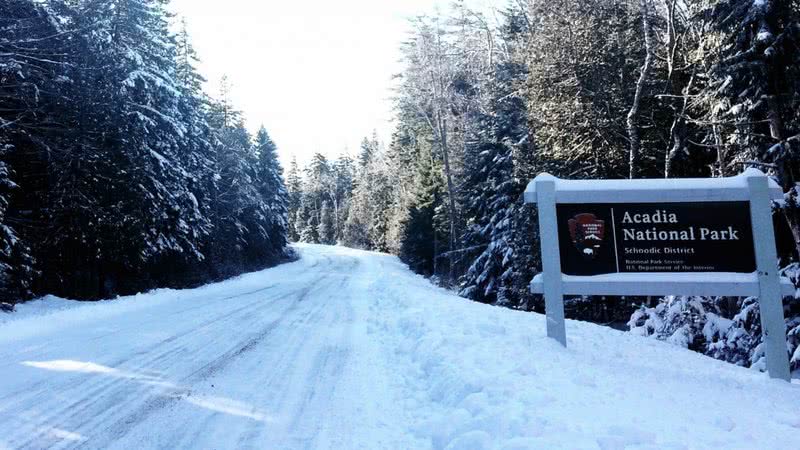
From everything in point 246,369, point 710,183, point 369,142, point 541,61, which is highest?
point 369,142

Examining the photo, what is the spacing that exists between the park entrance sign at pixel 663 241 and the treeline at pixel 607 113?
3.68m

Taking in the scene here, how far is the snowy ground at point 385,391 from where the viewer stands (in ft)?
11.0

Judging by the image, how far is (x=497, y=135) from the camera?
67.5ft

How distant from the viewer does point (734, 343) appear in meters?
9.12

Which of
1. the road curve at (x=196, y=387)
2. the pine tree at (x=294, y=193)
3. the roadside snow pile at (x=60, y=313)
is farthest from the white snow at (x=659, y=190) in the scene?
the pine tree at (x=294, y=193)

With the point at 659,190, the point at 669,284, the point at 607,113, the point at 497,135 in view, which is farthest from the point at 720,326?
the point at 497,135

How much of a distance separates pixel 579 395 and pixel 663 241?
2815mm

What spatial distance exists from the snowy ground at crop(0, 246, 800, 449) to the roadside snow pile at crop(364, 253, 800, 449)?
0.05 ft

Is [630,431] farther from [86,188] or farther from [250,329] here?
[86,188]

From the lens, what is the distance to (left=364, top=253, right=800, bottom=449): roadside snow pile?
3.10m

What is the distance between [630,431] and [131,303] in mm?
13799

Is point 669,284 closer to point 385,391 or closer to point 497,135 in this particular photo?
point 385,391

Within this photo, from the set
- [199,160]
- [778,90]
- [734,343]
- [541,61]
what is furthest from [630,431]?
[199,160]

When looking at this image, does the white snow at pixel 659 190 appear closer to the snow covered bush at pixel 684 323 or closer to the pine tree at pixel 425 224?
the snow covered bush at pixel 684 323
